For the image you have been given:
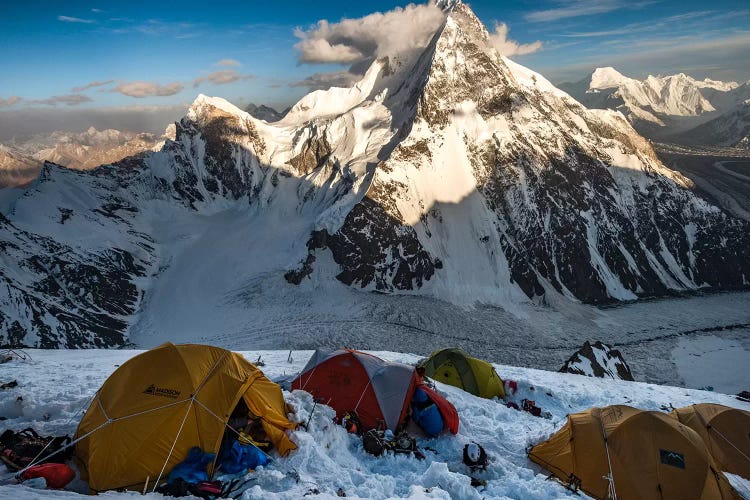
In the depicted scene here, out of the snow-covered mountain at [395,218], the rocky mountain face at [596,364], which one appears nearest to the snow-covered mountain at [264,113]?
the snow-covered mountain at [395,218]

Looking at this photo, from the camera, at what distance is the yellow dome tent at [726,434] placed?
1602cm

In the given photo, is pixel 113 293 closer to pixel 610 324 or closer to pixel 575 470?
pixel 575 470

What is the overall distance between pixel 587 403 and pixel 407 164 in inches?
2640

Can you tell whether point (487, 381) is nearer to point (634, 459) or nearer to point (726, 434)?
point (634, 459)

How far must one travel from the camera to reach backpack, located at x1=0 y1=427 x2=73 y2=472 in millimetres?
9609

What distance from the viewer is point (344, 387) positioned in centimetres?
1512

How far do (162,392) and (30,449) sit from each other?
3.01 metres

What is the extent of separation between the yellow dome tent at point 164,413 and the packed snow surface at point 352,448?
30.6 inches

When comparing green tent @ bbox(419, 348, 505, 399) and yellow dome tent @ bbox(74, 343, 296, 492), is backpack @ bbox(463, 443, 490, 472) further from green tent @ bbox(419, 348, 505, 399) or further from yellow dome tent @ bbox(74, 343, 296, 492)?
green tent @ bbox(419, 348, 505, 399)

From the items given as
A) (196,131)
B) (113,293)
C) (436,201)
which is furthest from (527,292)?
(196,131)

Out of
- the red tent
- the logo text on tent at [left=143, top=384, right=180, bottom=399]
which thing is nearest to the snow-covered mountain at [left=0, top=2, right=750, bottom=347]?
the red tent

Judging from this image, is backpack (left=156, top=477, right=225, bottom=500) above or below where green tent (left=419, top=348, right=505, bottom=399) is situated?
above

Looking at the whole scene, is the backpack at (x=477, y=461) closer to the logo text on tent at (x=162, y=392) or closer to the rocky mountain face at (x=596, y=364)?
the logo text on tent at (x=162, y=392)

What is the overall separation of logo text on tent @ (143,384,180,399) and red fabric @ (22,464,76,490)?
227 cm
